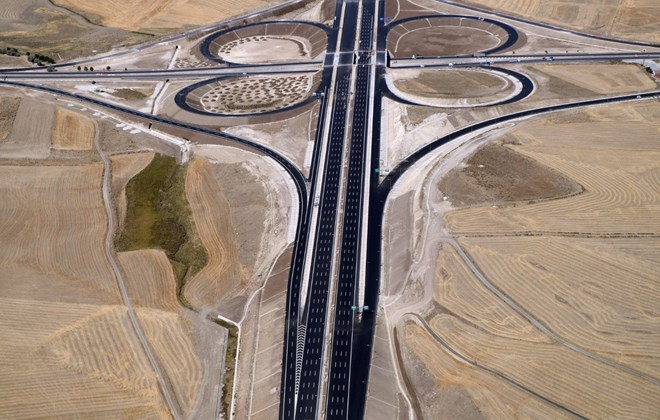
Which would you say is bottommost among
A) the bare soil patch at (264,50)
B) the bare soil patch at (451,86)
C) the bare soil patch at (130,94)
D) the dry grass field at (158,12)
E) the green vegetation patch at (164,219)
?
the green vegetation patch at (164,219)

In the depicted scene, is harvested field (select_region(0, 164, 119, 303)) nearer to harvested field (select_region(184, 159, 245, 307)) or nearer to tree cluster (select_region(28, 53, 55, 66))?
harvested field (select_region(184, 159, 245, 307))

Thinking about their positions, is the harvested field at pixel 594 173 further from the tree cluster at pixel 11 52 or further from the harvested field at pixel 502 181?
the tree cluster at pixel 11 52

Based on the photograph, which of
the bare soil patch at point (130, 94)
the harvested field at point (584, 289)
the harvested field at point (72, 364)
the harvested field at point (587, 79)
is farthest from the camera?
the bare soil patch at point (130, 94)

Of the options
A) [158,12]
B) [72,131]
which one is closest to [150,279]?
[72,131]

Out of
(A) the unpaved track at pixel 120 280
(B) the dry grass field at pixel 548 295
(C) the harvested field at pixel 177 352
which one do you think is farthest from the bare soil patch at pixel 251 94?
(C) the harvested field at pixel 177 352

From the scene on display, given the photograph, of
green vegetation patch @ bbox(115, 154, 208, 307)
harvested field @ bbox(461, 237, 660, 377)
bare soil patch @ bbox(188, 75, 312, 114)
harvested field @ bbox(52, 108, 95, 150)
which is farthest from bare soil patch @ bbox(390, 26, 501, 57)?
harvested field @ bbox(461, 237, 660, 377)

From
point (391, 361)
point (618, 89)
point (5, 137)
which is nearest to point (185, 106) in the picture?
point (5, 137)

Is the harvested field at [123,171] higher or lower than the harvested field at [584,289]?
higher
